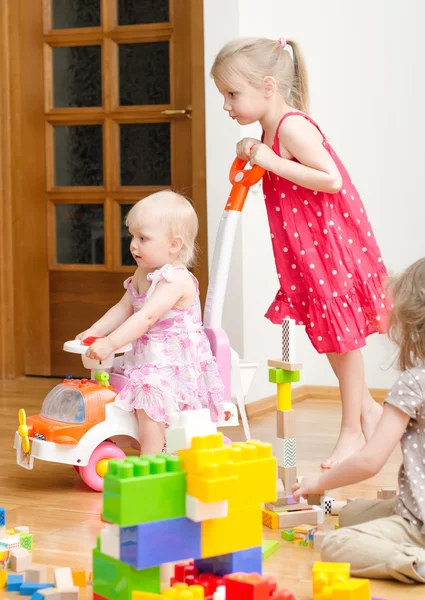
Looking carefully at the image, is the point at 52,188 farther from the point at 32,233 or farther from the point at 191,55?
the point at 191,55

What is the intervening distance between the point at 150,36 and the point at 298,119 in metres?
1.15

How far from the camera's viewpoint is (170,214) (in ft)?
6.86

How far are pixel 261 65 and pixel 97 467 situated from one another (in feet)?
2.98

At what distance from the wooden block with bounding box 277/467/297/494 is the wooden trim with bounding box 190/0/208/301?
121 cm

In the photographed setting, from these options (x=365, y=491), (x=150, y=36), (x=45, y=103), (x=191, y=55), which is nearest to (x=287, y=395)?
(x=365, y=491)

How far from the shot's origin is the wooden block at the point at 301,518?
67.9 inches

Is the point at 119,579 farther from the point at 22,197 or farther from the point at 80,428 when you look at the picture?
the point at 22,197

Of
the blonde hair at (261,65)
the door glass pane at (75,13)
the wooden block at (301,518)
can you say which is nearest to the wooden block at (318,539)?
the wooden block at (301,518)

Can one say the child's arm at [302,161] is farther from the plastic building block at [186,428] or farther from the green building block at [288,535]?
the plastic building block at [186,428]

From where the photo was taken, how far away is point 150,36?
3119 millimetres

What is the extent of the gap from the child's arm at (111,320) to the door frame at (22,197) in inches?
49.9

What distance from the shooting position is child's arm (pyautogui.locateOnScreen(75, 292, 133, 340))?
2137mm

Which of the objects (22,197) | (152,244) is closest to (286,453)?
(152,244)

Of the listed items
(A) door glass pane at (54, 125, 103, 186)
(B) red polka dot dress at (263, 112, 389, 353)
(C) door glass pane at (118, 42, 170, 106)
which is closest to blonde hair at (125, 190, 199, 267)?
(B) red polka dot dress at (263, 112, 389, 353)
